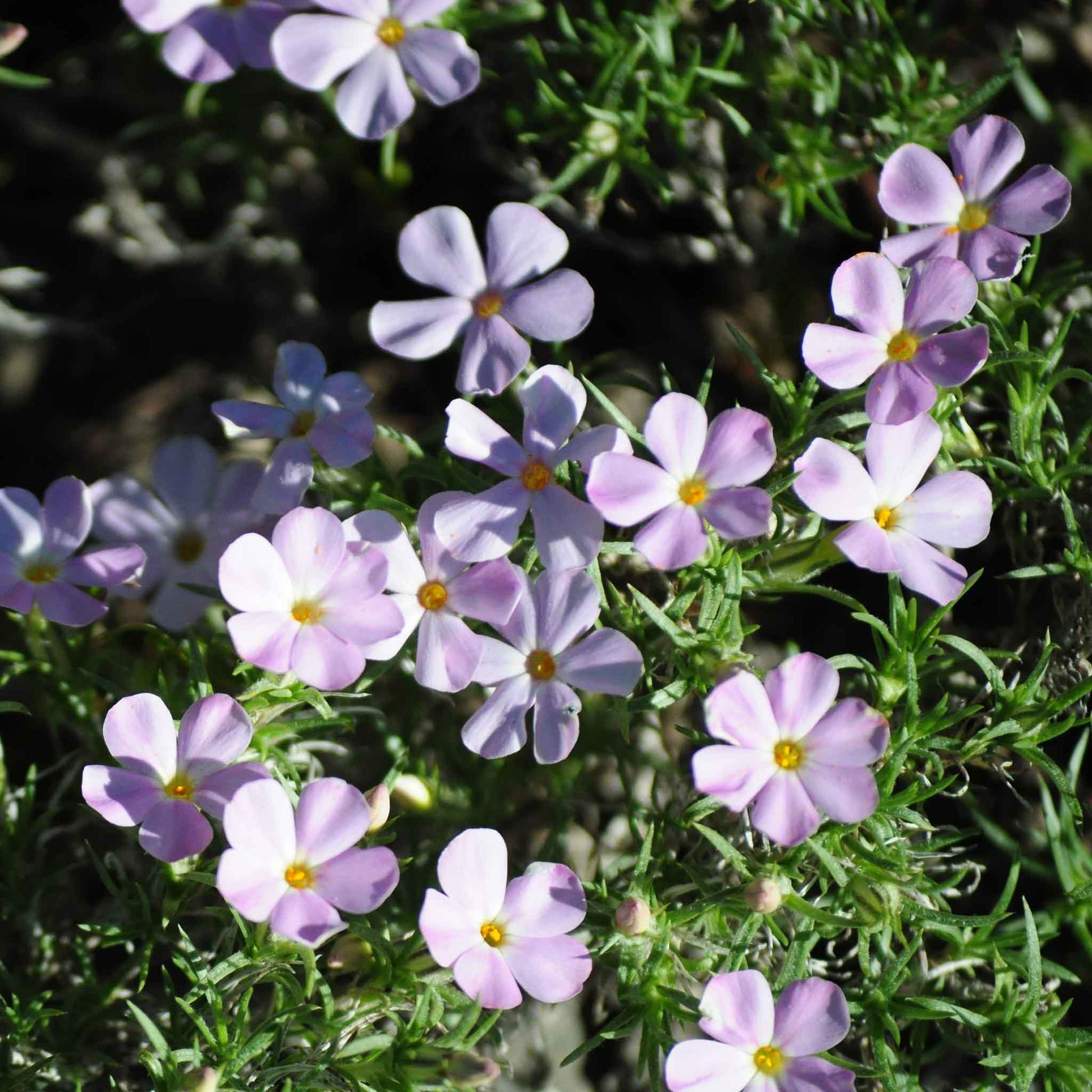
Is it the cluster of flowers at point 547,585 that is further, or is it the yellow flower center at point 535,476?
the yellow flower center at point 535,476

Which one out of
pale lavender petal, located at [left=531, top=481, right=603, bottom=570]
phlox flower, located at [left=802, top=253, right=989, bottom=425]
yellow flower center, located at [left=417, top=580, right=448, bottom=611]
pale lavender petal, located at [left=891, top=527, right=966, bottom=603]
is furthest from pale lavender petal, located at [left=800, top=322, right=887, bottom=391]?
yellow flower center, located at [left=417, top=580, right=448, bottom=611]

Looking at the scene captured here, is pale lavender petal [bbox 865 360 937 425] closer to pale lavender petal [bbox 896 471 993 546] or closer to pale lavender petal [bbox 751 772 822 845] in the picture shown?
pale lavender petal [bbox 896 471 993 546]

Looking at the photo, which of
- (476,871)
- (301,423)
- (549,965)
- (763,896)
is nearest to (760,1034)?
(763,896)

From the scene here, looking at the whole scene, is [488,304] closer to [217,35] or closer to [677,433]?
[677,433]

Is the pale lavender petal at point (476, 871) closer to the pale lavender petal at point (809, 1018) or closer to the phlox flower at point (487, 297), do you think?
the pale lavender petal at point (809, 1018)

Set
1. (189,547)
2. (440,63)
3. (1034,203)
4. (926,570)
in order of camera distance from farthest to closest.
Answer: (189,547), (440,63), (1034,203), (926,570)

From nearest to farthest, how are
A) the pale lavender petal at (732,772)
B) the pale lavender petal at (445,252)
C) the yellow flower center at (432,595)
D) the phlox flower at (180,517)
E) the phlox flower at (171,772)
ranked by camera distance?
the pale lavender petal at (732,772), the phlox flower at (171,772), the yellow flower center at (432,595), the pale lavender petal at (445,252), the phlox flower at (180,517)

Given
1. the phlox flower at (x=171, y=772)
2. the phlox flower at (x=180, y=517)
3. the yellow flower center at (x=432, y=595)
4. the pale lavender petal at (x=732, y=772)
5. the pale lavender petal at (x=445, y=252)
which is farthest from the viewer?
the phlox flower at (x=180, y=517)

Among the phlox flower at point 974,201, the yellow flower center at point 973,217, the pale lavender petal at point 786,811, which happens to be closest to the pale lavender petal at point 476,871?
the pale lavender petal at point 786,811
